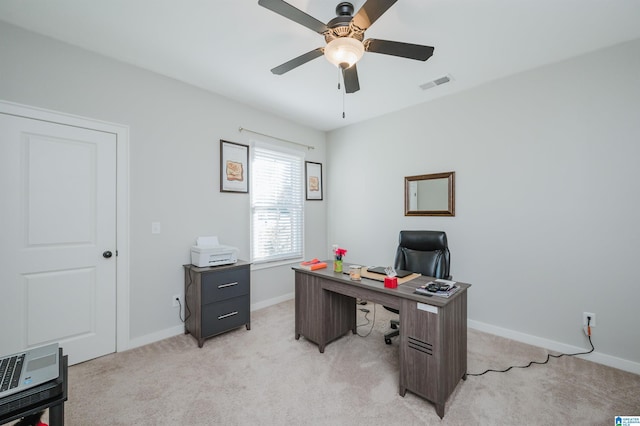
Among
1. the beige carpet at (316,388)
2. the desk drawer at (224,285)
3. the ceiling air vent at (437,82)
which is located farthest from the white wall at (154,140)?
the ceiling air vent at (437,82)

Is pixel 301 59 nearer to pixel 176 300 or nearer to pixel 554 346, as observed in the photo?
pixel 176 300

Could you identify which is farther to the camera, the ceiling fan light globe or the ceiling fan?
the ceiling fan light globe

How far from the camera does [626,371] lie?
2154 millimetres

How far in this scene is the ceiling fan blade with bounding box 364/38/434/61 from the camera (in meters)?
1.69

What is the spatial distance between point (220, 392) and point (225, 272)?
109cm

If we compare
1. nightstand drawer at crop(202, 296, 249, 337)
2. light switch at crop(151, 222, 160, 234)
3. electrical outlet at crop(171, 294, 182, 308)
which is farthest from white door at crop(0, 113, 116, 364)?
nightstand drawer at crop(202, 296, 249, 337)

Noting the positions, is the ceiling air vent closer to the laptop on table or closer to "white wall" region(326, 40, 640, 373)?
"white wall" region(326, 40, 640, 373)

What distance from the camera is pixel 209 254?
9.02ft

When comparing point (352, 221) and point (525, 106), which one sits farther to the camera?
point (352, 221)

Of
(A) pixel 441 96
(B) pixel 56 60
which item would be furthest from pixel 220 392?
(A) pixel 441 96

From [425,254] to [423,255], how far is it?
0.02 meters

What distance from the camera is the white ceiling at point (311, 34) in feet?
6.06

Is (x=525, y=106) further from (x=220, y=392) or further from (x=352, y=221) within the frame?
(x=220, y=392)

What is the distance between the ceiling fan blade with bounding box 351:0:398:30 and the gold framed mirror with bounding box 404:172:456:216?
210 cm
